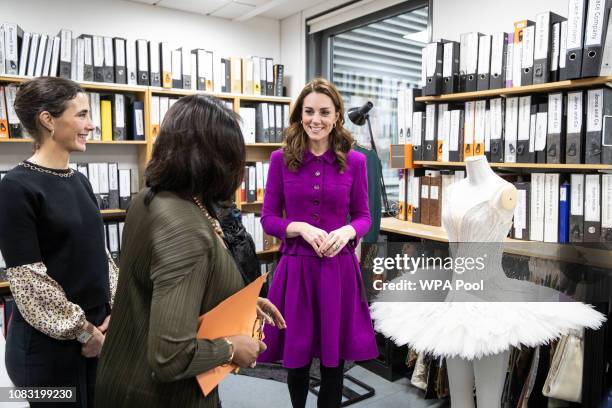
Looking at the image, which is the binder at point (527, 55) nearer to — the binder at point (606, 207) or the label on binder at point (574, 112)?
the label on binder at point (574, 112)

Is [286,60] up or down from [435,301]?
up

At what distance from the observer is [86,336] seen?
1308 millimetres

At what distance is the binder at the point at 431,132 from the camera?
2752 mm

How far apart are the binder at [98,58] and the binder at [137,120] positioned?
0.88ft

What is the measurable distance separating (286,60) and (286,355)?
3.06 meters

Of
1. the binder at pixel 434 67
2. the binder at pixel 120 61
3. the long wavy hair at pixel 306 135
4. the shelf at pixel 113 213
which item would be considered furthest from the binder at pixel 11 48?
the binder at pixel 434 67

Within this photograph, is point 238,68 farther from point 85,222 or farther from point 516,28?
point 85,222

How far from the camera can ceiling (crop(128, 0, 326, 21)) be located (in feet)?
11.2

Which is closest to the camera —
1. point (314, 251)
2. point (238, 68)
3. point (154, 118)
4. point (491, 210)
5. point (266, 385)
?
point (491, 210)

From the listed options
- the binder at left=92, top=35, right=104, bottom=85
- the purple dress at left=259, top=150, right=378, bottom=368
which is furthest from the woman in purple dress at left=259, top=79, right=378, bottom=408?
the binder at left=92, top=35, right=104, bottom=85

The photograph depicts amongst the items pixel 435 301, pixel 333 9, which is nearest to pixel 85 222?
pixel 435 301

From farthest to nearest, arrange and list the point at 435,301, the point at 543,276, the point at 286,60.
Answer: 1. the point at 286,60
2. the point at 543,276
3. the point at 435,301

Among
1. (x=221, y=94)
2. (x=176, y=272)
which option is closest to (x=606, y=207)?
(x=176, y=272)

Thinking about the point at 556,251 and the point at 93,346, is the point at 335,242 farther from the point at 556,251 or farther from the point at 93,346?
the point at 556,251
